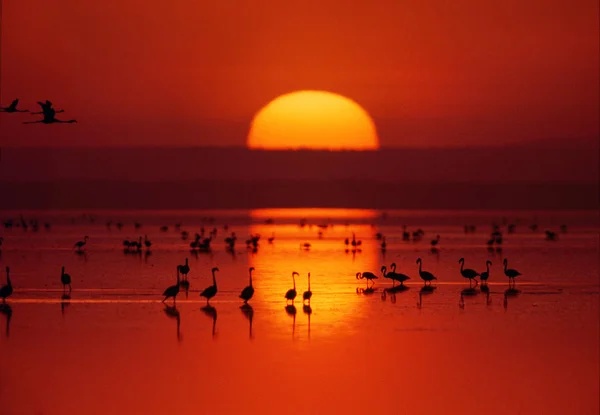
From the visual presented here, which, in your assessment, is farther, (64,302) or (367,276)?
Result: (367,276)

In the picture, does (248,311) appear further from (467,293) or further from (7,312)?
(467,293)

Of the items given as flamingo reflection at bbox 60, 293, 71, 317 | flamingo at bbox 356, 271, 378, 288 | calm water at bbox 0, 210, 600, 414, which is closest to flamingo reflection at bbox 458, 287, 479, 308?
calm water at bbox 0, 210, 600, 414

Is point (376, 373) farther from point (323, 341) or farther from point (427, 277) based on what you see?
point (427, 277)

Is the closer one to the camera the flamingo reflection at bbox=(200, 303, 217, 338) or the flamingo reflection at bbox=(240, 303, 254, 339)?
the flamingo reflection at bbox=(200, 303, 217, 338)

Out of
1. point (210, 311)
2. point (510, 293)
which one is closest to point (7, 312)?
point (210, 311)

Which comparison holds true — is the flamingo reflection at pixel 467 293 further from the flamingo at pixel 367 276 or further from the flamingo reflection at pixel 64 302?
the flamingo reflection at pixel 64 302

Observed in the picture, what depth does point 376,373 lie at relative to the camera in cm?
1427

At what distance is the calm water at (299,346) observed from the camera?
42.4 ft

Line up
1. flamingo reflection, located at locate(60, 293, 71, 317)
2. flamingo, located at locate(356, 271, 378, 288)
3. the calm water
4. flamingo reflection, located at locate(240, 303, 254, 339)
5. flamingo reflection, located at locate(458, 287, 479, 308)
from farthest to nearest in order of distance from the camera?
flamingo, located at locate(356, 271, 378, 288) → flamingo reflection, located at locate(458, 287, 479, 308) → flamingo reflection, located at locate(60, 293, 71, 317) → flamingo reflection, located at locate(240, 303, 254, 339) → the calm water

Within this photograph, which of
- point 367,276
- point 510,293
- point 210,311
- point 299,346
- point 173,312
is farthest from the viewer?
point 367,276

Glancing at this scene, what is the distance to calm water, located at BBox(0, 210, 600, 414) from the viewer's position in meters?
12.9

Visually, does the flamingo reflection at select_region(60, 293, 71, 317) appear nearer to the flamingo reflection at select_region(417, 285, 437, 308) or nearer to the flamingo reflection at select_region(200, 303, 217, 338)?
the flamingo reflection at select_region(200, 303, 217, 338)

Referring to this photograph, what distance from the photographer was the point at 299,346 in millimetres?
16125

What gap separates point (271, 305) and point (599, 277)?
10.5 meters
